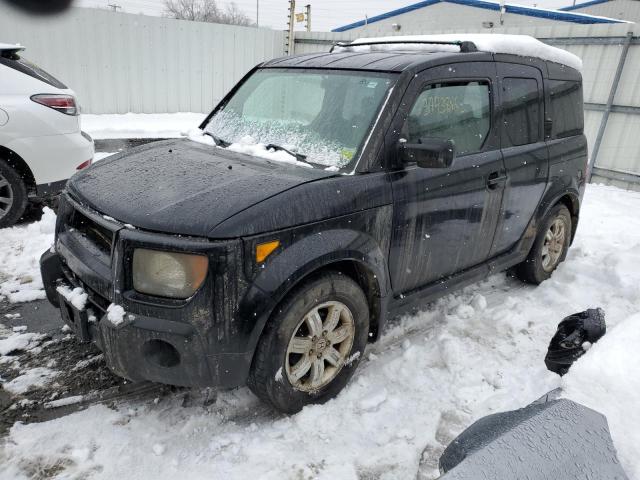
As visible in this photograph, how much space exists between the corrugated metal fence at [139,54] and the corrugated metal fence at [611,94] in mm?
7735

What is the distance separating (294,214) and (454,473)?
1339 millimetres

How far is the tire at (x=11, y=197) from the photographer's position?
4750 mm

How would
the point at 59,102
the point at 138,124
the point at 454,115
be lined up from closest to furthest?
1. the point at 454,115
2. the point at 59,102
3. the point at 138,124

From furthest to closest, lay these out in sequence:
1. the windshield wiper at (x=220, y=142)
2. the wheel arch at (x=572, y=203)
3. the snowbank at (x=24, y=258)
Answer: the wheel arch at (x=572, y=203) → the snowbank at (x=24, y=258) → the windshield wiper at (x=220, y=142)

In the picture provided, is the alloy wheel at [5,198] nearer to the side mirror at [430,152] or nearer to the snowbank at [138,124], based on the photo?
the side mirror at [430,152]

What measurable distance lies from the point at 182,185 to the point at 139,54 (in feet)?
34.8

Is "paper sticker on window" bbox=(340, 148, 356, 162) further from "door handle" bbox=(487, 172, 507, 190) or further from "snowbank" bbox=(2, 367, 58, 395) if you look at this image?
"snowbank" bbox=(2, 367, 58, 395)

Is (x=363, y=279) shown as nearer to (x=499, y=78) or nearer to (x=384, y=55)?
(x=384, y=55)

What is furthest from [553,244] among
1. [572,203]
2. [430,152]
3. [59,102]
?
[59,102]

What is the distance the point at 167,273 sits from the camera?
211cm

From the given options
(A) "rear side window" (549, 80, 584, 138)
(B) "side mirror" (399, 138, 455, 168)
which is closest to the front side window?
(B) "side mirror" (399, 138, 455, 168)

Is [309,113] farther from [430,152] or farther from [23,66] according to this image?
[23,66]

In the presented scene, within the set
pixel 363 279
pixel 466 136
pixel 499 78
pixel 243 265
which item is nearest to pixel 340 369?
pixel 363 279

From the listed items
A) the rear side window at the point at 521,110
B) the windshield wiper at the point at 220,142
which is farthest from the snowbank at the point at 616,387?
the windshield wiper at the point at 220,142
